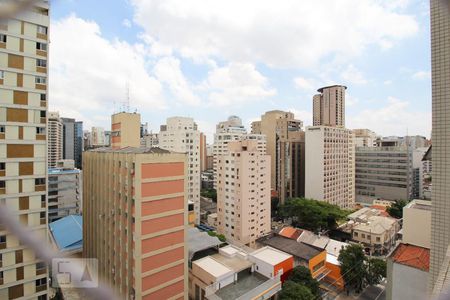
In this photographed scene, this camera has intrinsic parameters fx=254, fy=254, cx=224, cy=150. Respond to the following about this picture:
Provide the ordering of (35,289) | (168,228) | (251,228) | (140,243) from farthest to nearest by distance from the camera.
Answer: (251,228) → (168,228) → (140,243) → (35,289)

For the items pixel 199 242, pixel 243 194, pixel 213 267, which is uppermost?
pixel 243 194

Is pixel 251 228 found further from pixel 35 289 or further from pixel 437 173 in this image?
pixel 437 173

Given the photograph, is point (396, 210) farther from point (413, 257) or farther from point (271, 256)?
point (413, 257)

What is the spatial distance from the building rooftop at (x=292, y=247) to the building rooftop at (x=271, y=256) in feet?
3.39

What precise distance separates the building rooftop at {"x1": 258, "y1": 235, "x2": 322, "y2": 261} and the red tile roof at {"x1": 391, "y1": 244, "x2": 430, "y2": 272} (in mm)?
5303

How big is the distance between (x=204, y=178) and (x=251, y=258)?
23050 millimetres

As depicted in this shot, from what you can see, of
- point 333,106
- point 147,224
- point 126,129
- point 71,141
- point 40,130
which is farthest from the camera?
point 333,106

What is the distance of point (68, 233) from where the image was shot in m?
14.7

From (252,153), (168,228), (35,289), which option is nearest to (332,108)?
(252,153)

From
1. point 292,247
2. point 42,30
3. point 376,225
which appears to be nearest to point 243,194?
point 292,247

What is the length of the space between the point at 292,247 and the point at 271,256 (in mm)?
2082

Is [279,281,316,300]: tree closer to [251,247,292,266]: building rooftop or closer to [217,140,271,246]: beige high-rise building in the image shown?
[251,247,292,266]: building rooftop

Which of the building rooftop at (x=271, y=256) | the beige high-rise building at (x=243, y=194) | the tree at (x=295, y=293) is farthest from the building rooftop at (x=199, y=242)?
the beige high-rise building at (x=243, y=194)

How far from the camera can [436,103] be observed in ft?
13.0
